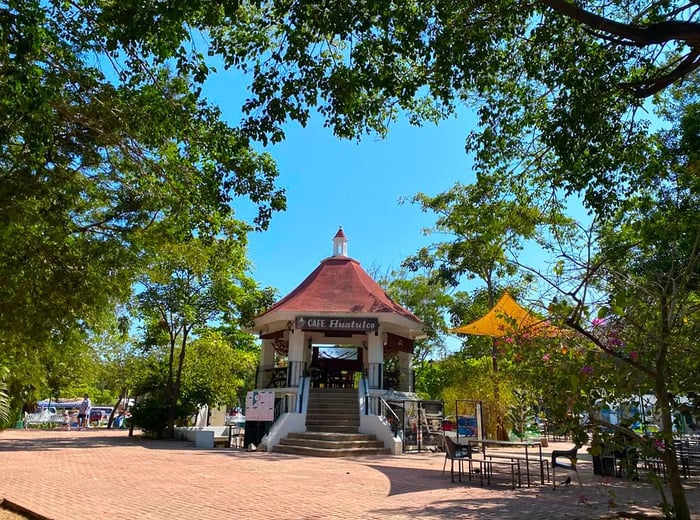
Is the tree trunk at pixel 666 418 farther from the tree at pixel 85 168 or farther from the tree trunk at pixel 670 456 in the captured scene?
the tree at pixel 85 168

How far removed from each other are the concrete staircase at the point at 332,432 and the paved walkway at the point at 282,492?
5.35 ft

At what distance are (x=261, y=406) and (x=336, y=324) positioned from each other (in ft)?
11.1

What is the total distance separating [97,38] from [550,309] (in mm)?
6044

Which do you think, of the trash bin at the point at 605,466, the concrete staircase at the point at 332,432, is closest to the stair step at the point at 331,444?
the concrete staircase at the point at 332,432

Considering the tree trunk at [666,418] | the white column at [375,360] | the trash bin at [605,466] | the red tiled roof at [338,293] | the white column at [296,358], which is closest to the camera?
the tree trunk at [666,418]

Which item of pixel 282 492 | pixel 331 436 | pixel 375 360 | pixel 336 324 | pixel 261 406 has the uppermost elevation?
pixel 336 324

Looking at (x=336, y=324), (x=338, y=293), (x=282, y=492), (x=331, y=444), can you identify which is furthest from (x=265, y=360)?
(x=282, y=492)

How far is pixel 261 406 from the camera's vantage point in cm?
1548

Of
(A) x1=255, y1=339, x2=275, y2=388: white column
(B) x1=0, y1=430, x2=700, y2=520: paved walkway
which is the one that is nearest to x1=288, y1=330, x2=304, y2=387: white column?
(A) x1=255, y1=339, x2=275, y2=388: white column

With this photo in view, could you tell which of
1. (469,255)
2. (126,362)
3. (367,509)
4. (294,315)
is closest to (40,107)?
(367,509)

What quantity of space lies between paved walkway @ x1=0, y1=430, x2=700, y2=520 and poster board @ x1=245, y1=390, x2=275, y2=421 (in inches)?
129

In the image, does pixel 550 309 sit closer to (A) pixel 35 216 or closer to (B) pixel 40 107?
(B) pixel 40 107

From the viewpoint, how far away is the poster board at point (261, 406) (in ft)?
50.3

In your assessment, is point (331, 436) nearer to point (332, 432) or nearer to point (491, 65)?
point (332, 432)
